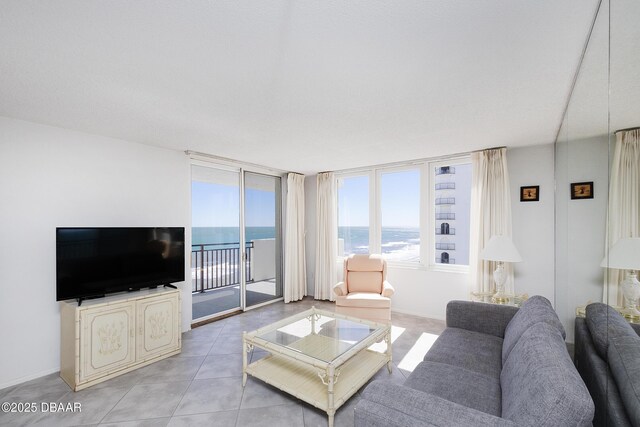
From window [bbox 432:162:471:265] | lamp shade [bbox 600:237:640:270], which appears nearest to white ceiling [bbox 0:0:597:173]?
lamp shade [bbox 600:237:640:270]

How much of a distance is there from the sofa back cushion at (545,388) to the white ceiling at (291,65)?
5.27 feet

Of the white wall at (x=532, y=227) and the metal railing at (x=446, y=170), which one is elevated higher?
the metal railing at (x=446, y=170)

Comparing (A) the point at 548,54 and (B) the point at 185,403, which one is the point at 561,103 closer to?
(A) the point at 548,54

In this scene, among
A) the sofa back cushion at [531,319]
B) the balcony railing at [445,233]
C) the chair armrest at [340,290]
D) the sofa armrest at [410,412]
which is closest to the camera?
the sofa armrest at [410,412]

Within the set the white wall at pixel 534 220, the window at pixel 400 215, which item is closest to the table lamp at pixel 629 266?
the white wall at pixel 534 220

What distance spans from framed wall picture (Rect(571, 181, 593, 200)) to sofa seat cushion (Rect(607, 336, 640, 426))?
794 mm

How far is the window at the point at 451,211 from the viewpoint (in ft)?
13.5

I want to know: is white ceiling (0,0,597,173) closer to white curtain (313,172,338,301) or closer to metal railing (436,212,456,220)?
metal railing (436,212,456,220)

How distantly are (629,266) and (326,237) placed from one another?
444cm

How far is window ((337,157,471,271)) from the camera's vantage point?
4184 millimetres

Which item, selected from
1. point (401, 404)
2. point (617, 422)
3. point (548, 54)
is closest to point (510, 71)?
point (548, 54)

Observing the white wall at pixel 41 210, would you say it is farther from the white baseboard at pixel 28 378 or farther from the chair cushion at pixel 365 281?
the chair cushion at pixel 365 281

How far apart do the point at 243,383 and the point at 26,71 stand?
2775mm

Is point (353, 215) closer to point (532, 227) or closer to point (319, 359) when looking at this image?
point (532, 227)
